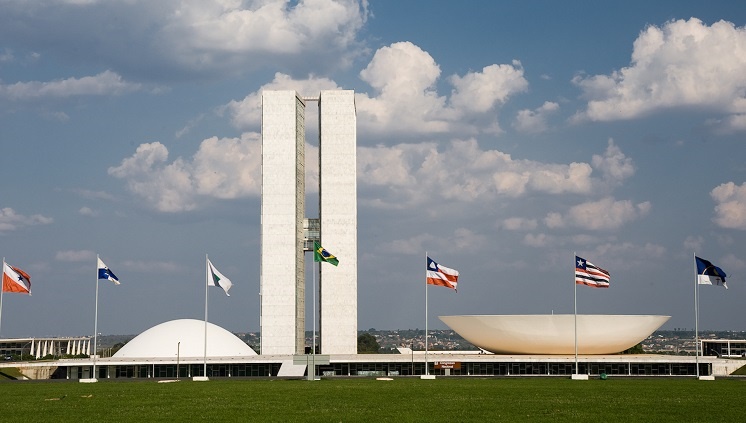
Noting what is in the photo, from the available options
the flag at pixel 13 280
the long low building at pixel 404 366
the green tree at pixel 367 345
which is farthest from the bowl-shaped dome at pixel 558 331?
the green tree at pixel 367 345

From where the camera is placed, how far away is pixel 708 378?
59.6m

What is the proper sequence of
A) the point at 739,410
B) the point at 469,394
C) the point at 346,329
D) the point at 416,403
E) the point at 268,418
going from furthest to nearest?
the point at 346,329, the point at 469,394, the point at 416,403, the point at 739,410, the point at 268,418

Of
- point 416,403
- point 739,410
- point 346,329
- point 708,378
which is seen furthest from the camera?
point 346,329

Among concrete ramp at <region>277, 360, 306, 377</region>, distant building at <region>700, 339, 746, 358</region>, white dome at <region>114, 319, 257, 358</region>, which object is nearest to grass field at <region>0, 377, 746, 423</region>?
concrete ramp at <region>277, 360, 306, 377</region>

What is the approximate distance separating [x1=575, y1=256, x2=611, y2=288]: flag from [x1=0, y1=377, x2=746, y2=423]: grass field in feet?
45.4

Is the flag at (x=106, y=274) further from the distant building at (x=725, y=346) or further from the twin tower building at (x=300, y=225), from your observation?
the distant building at (x=725, y=346)

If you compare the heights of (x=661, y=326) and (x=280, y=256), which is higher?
(x=280, y=256)

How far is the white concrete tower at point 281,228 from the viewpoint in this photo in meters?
97.9

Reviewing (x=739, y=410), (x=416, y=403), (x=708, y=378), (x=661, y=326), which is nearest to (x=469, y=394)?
(x=416, y=403)

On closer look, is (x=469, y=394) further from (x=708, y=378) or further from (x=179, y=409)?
(x=708, y=378)

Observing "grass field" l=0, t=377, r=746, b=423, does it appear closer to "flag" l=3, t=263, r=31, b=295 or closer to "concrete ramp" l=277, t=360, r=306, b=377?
"flag" l=3, t=263, r=31, b=295

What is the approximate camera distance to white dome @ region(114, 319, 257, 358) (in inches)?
3568

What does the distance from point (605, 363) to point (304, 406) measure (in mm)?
53851

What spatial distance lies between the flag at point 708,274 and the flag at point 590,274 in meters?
5.94
